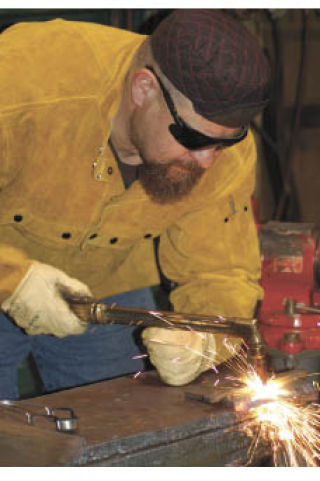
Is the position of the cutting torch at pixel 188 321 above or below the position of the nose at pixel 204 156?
below

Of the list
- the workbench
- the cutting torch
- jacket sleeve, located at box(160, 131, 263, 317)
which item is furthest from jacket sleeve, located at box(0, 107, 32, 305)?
jacket sleeve, located at box(160, 131, 263, 317)

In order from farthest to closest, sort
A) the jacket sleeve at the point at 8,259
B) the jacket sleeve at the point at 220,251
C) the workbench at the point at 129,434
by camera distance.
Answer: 1. the jacket sleeve at the point at 220,251
2. the jacket sleeve at the point at 8,259
3. the workbench at the point at 129,434

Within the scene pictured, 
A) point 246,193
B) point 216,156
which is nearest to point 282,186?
point 246,193

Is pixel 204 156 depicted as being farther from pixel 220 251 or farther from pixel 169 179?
pixel 220 251

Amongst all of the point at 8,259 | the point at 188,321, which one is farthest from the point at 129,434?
the point at 8,259

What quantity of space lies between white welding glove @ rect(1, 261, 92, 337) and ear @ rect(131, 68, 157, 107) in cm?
54

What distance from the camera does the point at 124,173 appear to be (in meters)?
2.73

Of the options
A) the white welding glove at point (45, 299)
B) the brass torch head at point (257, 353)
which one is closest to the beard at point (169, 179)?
the white welding glove at point (45, 299)

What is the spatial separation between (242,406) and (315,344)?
3.59ft

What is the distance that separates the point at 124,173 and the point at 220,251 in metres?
0.42

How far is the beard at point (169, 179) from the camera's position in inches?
102

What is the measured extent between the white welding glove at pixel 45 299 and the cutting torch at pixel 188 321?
31 millimetres

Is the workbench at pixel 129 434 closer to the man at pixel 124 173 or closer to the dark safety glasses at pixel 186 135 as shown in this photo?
the man at pixel 124 173

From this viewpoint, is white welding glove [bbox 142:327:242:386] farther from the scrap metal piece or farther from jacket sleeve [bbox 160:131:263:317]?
the scrap metal piece
